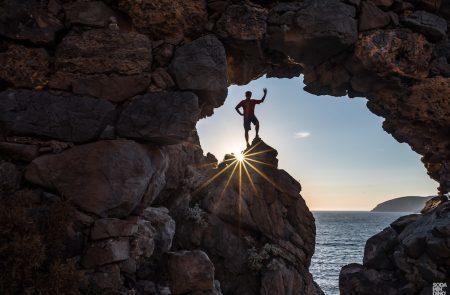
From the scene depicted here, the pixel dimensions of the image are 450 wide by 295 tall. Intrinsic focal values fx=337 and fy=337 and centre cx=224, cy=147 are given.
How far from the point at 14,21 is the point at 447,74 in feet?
34.1

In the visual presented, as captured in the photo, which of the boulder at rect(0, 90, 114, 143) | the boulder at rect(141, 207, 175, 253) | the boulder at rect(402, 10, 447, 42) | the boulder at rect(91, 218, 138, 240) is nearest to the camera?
the boulder at rect(91, 218, 138, 240)

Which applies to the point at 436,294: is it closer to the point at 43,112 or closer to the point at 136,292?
the point at 136,292

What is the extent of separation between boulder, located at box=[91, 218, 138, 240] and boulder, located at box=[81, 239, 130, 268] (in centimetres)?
10

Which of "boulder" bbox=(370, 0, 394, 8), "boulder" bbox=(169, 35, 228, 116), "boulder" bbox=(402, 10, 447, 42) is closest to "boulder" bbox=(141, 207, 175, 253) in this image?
"boulder" bbox=(169, 35, 228, 116)

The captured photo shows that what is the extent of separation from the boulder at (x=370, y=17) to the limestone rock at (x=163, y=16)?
401 centimetres

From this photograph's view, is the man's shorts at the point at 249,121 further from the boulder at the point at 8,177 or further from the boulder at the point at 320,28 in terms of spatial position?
the boulder at the point at 8,177

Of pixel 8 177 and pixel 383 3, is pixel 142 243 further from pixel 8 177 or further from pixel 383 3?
pixel 383 3

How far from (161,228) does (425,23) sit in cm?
823

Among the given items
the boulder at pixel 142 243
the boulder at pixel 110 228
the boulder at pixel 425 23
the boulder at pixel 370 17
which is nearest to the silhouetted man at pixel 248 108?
the boulder at pixel 370 17

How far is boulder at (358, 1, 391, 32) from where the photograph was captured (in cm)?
805

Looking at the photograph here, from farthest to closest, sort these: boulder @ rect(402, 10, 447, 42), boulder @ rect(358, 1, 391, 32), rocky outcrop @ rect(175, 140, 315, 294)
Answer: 1. rocky outcrop @ rect(175, 140, 315, 294)
2. boulder @ rect(402, 10, 447, 42)
3. boulder @ rect(358, 1, 391, 32)

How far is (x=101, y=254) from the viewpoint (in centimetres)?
508

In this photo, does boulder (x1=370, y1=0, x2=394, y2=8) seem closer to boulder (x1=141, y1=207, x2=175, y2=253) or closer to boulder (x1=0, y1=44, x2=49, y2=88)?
boulder (x1=141, y1=207, x2=175, y2=253)

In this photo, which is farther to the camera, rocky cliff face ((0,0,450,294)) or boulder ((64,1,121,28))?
boulder ((64,1,121,28))
